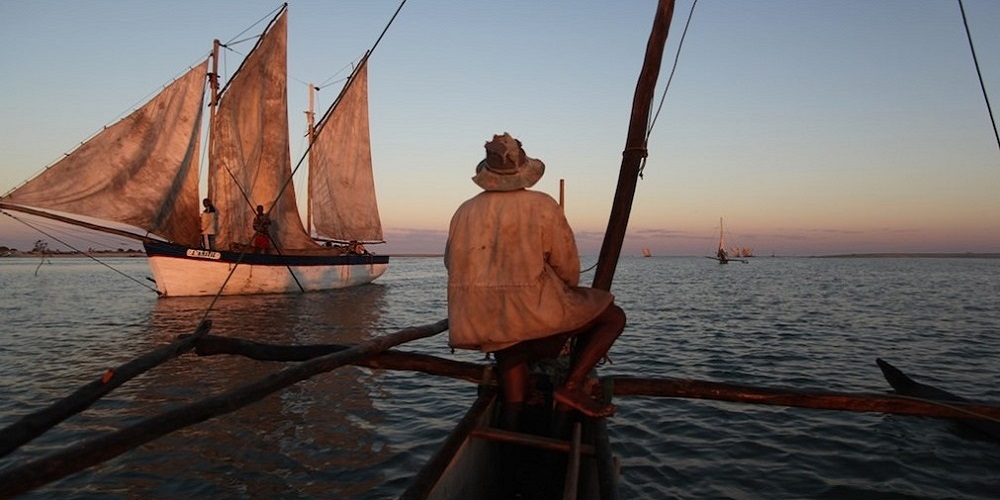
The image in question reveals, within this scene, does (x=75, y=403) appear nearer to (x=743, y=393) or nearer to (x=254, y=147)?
(x=743, y=393)

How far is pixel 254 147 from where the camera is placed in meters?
28.5

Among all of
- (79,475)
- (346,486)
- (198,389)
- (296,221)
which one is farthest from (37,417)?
(296,221)

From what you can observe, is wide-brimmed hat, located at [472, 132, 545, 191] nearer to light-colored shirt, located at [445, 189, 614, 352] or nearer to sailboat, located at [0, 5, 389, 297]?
light-colored shirt, located at [445, 189, 614, 352]

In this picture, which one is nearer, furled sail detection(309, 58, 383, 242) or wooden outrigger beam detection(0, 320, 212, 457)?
wooden outrigger beam detection(0, 320, 212, 457)

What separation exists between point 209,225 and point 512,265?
28284 millimetres

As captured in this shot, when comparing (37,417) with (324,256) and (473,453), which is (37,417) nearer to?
(473,453)

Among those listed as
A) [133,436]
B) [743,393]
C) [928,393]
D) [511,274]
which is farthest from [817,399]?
[928,393]

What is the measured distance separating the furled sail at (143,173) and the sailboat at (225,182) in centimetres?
4

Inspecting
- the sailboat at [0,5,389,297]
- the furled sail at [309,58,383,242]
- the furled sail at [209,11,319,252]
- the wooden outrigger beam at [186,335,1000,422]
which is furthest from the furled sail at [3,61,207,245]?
the wooden outrigger beam at [186,335,1000,422]

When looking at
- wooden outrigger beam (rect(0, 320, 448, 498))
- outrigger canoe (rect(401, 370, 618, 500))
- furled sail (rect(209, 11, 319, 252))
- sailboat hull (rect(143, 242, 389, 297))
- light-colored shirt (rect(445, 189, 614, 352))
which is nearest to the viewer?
wooden outrigger beam (rect(0, 320, 448, 498))

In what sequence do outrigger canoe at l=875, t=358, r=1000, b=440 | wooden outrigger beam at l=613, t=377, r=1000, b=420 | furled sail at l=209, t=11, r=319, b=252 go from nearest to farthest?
1. wooden outrigger beam at l=613, t=377, r=1000, b=420
2. outrigger canoe at l=875, t=358, r=1000, b=440
3. furled sail at l=209, t=11, r=319, b=252

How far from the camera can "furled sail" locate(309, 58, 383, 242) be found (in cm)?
3559

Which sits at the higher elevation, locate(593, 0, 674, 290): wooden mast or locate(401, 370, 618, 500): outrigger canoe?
locate(593, 0, 674, 290): wooden mast

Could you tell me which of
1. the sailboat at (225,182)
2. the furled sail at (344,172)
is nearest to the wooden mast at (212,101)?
the sailboat at (225,182)
